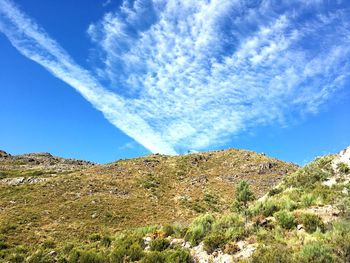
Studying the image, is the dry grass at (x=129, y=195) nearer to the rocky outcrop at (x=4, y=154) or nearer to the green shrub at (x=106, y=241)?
the green shrub at (x=106, y=241)

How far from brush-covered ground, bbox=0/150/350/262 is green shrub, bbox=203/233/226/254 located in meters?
0.04

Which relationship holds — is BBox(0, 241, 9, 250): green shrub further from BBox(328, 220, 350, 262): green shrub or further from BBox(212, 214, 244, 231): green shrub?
BBox(328, 220, 350, 262): green shrub

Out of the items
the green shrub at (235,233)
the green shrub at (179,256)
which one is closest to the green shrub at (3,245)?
the green shrub at (179,256)

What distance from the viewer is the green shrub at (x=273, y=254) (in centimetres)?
1251

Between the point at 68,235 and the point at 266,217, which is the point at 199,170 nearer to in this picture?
the point at 68,235

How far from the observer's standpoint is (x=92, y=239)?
81.1 feet

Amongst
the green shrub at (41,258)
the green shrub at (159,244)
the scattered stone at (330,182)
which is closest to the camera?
the green shrub at (159,244)

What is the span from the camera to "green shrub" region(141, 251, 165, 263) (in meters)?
16.0

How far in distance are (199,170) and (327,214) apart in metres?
65.7

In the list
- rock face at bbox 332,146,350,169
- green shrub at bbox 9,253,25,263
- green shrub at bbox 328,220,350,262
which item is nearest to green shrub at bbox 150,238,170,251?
green shrub at bbox 328,220,350,262

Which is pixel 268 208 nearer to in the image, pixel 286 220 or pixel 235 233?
pixel 286 220

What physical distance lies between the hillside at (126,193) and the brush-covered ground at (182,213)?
17cm

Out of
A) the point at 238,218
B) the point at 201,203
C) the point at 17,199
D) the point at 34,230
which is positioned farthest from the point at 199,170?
the point at 238,218

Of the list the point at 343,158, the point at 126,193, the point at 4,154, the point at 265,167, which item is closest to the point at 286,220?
the point at 343,158
